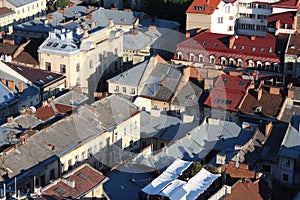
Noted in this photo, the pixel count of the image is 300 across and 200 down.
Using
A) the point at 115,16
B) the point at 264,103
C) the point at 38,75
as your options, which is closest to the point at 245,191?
the point at 264,103

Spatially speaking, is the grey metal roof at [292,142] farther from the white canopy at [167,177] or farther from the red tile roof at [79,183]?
the red tile roof at [79,183]

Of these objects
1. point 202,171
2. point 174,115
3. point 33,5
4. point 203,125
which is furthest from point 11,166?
point 33,5

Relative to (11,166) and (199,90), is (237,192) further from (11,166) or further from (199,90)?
(199,90)

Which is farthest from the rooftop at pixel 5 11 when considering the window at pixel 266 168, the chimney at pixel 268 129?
the window at pixel 266 168

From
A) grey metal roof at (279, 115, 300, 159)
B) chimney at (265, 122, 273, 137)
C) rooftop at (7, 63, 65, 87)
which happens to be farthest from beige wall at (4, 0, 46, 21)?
grey metal roof at (279, 115, 300, 159)

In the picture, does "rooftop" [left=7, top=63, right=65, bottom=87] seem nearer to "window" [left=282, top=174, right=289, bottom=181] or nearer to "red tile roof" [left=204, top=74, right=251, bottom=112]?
"red tile roof" [left=204, top=74, right=251, bottom=112]

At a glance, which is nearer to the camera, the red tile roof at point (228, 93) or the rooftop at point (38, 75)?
the red tile roof at point (228, 93)
